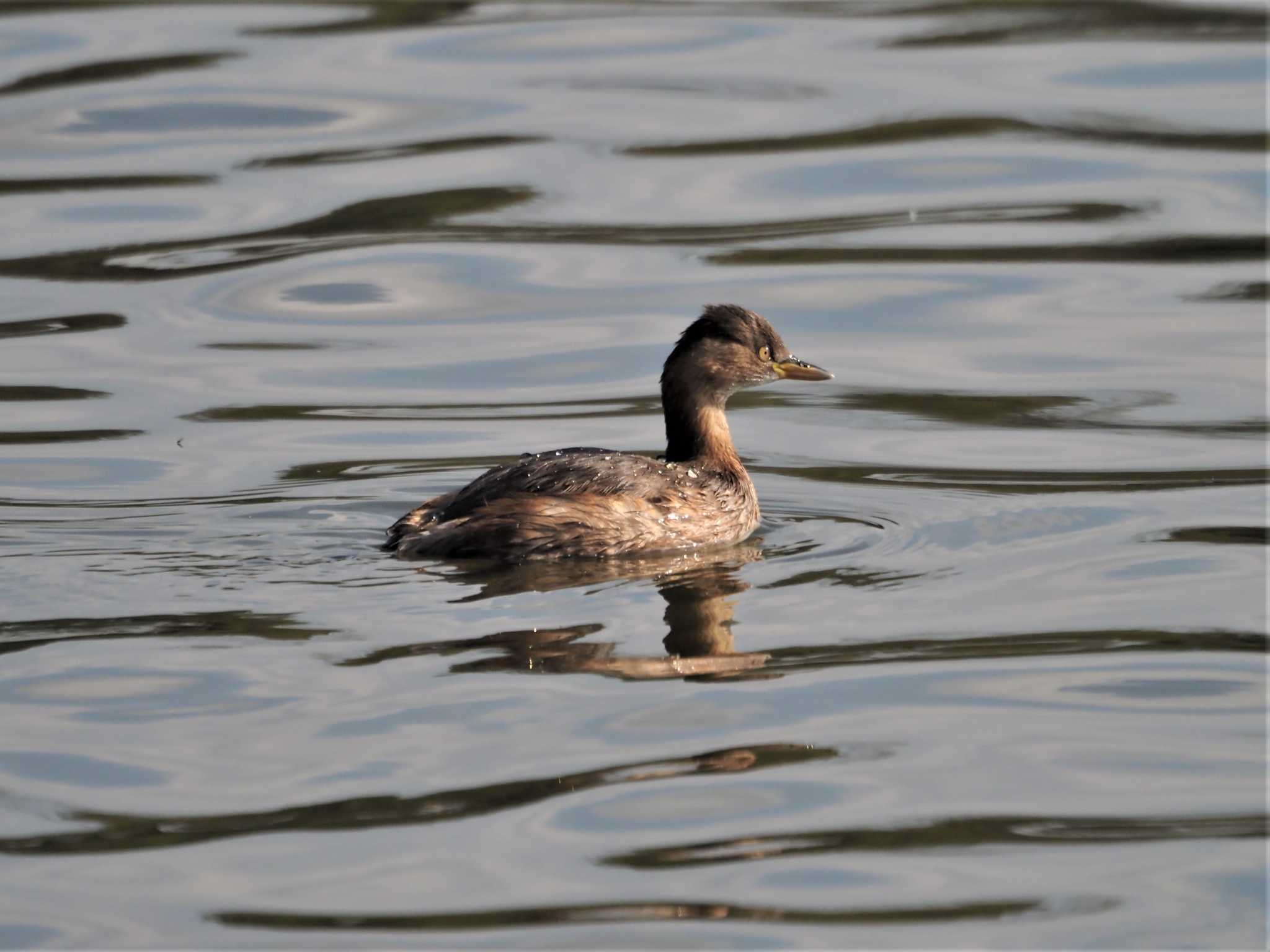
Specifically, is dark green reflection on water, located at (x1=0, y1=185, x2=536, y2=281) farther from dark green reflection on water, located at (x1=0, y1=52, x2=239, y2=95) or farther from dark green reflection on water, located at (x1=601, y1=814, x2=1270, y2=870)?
dark green reflection on water, located at (x1=601, y1=814, x2=1270, y2=870)

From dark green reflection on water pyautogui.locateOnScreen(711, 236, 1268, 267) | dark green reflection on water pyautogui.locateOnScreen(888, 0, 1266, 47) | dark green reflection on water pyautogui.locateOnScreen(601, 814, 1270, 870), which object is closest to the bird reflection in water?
dark green reflection on water pyautogui.locateOnScreen(601, 814, 1270, 870)

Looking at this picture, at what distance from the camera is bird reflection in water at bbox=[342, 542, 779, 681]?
7438 mm

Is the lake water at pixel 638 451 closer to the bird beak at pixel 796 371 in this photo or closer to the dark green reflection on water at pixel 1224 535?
the dark green reflection on water at pixel 1224 535

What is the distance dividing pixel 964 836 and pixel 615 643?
6.54 feet

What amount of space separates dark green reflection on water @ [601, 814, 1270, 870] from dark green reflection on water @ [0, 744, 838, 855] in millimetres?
469

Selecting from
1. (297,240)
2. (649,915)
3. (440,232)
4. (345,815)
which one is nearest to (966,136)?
(440,232)

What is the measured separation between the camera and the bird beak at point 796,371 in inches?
404

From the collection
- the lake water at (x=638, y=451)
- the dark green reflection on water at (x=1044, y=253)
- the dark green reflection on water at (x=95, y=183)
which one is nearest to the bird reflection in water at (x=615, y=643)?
the lake water at (x=638, y=451)

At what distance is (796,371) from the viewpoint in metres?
10.3

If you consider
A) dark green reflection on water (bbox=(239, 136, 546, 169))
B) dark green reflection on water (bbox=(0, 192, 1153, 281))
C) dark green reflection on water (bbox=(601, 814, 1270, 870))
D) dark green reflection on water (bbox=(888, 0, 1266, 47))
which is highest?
dark green reflection on water (bbox=(888, 0, 1266, 47))

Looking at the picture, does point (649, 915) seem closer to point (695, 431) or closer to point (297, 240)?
point (695, 431)

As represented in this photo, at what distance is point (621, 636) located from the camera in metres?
7.83

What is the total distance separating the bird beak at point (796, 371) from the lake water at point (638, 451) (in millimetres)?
523

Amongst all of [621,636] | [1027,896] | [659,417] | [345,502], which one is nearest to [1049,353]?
[659,417]
